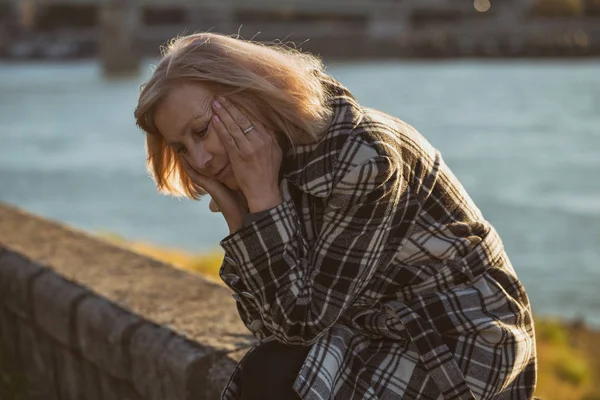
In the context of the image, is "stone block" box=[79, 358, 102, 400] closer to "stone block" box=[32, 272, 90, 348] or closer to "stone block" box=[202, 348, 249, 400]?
"stone block" box=[32, 272, 90, 348]

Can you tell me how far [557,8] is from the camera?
173 feet

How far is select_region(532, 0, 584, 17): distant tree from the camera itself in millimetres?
51000

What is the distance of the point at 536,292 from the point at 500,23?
43616mm

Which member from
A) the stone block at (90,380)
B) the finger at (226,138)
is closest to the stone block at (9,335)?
the stone block at (90,380)

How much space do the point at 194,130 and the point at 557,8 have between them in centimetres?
5454

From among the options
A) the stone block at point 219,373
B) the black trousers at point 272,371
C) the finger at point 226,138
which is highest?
the finger at point 226,138

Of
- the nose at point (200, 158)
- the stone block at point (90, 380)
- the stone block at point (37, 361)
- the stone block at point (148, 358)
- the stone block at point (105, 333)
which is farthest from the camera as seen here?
the stone block at point (37, 361)

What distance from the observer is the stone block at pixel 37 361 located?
2223 mm

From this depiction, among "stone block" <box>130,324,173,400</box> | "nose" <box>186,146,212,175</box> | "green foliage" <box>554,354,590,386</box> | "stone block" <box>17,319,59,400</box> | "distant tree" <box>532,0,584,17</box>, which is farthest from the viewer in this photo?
"distant tree" <box>532,0,584,17</box>

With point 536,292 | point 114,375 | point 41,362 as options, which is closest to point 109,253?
point 41,362

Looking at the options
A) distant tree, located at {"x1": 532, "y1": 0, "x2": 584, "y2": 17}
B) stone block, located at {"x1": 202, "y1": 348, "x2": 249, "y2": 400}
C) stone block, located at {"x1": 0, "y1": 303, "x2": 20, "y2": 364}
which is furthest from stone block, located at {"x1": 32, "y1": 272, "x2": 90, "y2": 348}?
distant tree, located at {"x1": 532, "y1": 0, "x2": 584, "y2": 17}

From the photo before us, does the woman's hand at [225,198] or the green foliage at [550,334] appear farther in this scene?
the green foliage at [550,334]

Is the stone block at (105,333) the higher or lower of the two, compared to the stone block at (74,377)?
higher

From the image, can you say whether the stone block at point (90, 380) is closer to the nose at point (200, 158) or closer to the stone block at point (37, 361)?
the stone block at point (37, 361)
